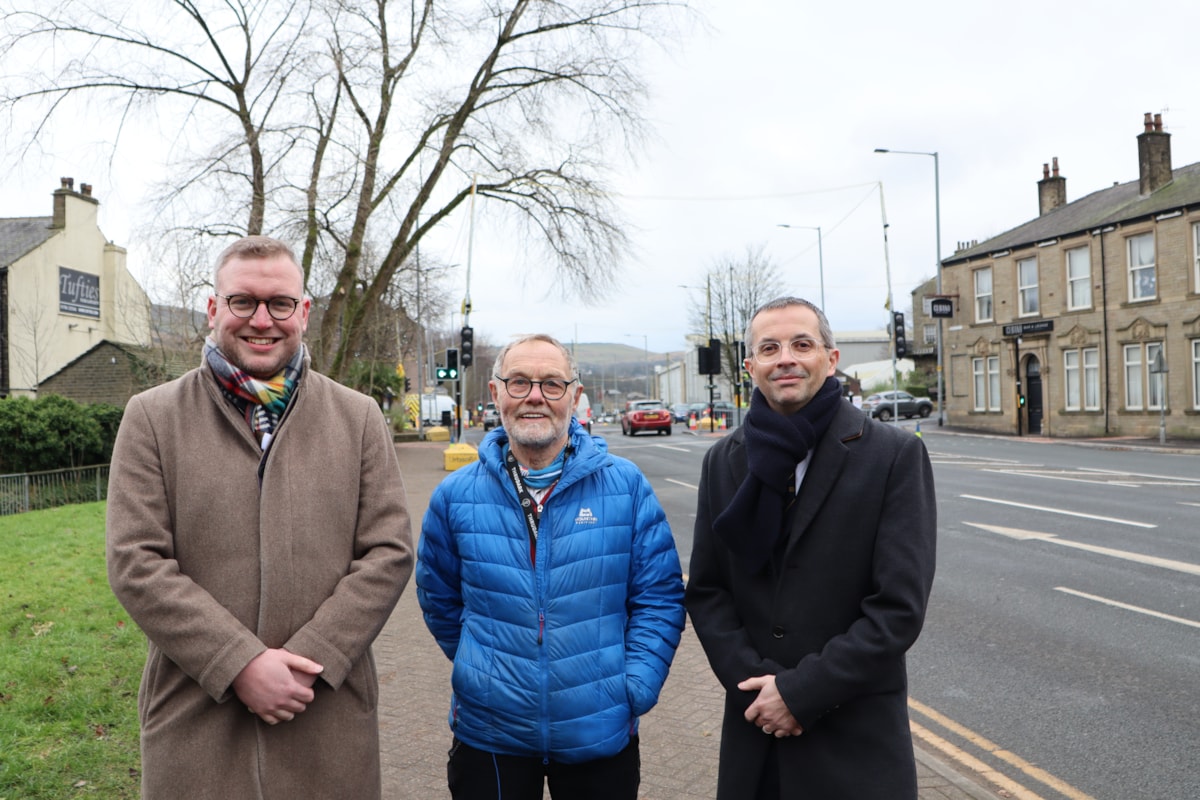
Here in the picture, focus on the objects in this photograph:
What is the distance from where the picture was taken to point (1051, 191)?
41406mm

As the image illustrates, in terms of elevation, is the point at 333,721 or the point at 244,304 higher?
the point at 244,304

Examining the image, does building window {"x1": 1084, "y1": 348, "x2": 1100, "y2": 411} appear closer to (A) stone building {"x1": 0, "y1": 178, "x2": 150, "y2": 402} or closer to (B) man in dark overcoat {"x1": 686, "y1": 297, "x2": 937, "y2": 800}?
(B) man in dark overcoat {"x1": 686, "y1": 297, "x2": 937, "y2": 800}

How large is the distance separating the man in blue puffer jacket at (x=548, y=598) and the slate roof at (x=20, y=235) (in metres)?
39.1

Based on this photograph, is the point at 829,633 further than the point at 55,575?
No

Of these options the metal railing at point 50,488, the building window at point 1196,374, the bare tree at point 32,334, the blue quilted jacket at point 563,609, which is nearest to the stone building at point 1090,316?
the building window at point 1196,374

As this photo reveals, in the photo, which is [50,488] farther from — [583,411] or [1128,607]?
[1128,607]

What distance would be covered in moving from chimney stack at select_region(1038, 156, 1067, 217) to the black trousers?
44.5 meters

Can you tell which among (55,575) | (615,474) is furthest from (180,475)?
(55,575)

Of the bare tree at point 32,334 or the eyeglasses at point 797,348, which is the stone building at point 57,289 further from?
the eyeglasses at point 797,348

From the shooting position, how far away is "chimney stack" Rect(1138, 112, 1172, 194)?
32.2 metres

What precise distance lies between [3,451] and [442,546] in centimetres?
1701

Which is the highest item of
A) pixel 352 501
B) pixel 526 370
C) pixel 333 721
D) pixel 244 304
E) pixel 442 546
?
pixel 244 304

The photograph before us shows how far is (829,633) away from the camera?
2.50 meters

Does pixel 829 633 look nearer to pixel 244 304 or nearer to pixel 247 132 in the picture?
pixel 244 304
